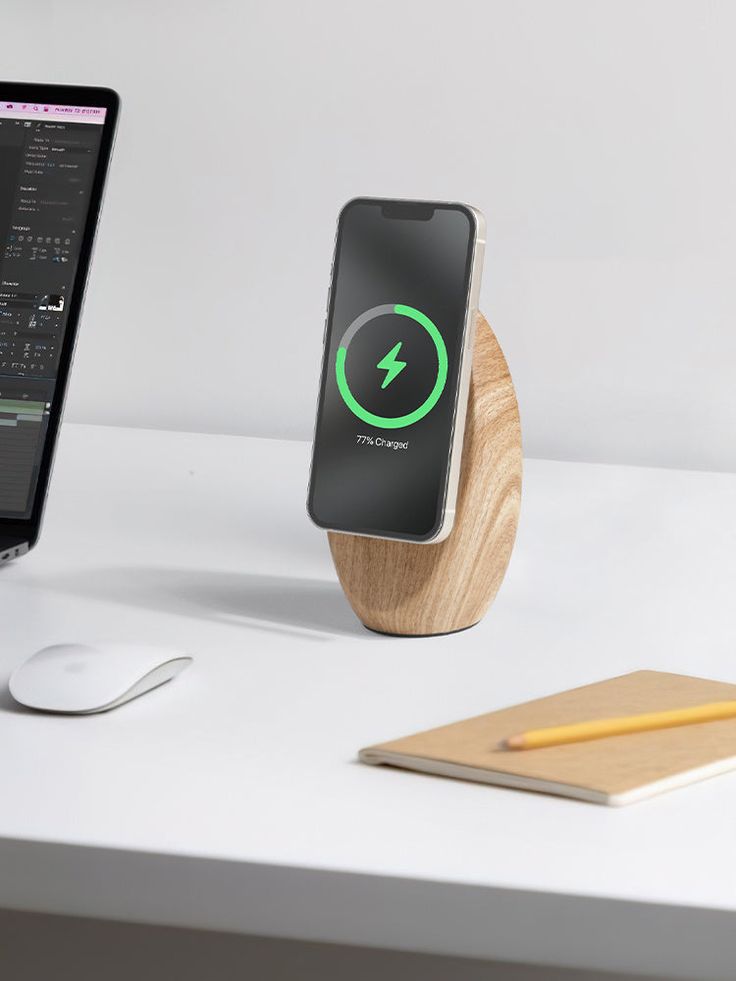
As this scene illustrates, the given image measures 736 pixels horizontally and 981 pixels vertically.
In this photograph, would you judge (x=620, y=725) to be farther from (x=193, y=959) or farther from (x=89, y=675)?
(x=193, y=959)

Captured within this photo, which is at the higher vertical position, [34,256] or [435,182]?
[435,182]

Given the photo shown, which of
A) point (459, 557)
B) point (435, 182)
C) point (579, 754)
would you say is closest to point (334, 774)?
point (579, 754)

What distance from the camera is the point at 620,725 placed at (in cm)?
51

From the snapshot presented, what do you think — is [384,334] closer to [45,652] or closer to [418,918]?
[45,652]

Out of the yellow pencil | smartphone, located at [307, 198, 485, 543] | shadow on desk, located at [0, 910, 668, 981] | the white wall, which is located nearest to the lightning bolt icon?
smartphone, located at [307, 198, 485, 543]

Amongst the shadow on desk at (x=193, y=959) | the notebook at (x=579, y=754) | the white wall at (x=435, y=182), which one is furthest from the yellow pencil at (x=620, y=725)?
the white wall at (x=435, y=182)

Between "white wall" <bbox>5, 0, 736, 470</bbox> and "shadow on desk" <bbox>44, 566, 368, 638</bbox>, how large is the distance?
0.58 m

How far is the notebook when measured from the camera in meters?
0.46

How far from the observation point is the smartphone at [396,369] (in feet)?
2.22

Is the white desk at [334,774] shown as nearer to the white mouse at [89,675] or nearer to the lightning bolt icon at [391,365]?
the white mouse at [89,675]

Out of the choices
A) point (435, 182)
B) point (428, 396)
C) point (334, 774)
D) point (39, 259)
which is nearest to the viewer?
point (334, 774)

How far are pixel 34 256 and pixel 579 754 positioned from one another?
1.83ft

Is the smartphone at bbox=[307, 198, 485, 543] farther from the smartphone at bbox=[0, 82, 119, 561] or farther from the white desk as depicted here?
the smartphone at bbox=[0, 82, 119, 561]

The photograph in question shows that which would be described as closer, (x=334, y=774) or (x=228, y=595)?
(x=334, y=774)
